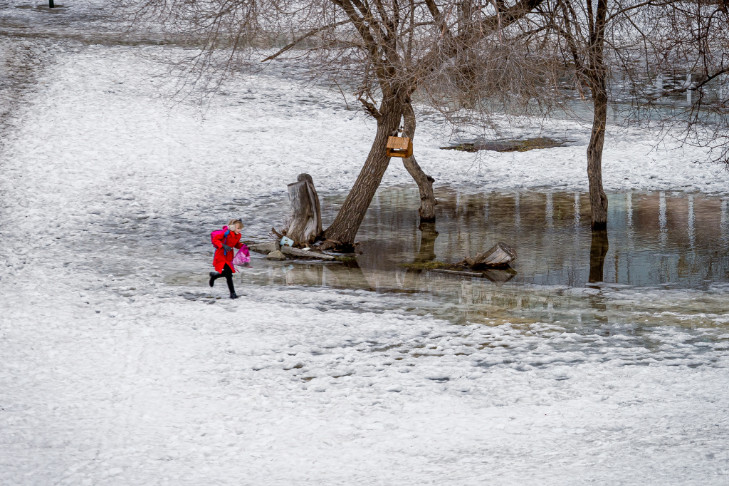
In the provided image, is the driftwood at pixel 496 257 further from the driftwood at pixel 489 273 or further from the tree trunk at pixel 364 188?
the tree trunk at pixel 364 188

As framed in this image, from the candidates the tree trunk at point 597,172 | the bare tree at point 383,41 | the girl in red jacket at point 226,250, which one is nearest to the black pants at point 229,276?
the girl in red jacket at point 226,250

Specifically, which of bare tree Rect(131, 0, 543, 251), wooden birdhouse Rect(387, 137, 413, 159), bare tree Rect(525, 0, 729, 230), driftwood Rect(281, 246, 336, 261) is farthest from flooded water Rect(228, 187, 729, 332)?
wooden birdhouse Rect(387, 137, 413, 159)

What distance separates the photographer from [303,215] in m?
16.3

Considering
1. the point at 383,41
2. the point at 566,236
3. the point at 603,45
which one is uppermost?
the point at 603,45

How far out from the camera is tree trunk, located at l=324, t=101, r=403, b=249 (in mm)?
15820

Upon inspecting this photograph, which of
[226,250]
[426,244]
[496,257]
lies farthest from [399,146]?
[226,250]

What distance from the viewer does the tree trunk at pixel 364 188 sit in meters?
15.8

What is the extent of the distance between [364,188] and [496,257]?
300 cm

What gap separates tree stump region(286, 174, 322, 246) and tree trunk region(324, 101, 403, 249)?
0.31m

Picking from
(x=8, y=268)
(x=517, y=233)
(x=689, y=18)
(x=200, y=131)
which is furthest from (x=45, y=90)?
(x=689, y=18)

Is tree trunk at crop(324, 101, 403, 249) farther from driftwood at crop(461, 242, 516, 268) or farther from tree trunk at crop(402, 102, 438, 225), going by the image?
driftwood at crop(461, 242, 516, 268)

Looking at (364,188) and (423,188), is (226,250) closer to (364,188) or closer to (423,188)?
(364,188)

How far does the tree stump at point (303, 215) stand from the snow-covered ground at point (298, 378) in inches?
38.8

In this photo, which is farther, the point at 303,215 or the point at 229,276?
the point at 303,215
